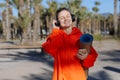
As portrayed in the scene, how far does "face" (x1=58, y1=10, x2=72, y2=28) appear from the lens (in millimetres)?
3553

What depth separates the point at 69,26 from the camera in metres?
3.56

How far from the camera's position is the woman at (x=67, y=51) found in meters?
3.46

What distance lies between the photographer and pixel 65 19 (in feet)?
11.7

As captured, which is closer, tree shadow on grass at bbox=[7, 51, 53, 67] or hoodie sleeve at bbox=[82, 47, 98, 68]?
hoodie sleeve at bbox=[82, 47, 98, 68]

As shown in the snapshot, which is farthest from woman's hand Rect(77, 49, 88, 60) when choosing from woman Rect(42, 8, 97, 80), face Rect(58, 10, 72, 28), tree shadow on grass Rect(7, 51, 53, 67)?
tree shadow on grass Rect(7, 51, 53, 67)

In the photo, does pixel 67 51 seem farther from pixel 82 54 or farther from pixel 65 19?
pixel 65 19

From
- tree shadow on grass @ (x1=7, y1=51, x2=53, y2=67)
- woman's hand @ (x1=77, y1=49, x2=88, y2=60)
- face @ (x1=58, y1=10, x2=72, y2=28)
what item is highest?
face @ (x1=58, y1=10, x2=72, y2=28)

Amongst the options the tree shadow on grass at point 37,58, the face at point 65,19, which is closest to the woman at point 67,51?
the face at point 65,19

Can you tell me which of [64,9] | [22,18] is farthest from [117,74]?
[22,18]

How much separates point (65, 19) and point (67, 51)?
31 cm

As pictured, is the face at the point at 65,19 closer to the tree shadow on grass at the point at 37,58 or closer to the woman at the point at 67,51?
the woman at the point at 67,51

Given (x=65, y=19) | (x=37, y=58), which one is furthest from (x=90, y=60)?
(x=37, y=58)

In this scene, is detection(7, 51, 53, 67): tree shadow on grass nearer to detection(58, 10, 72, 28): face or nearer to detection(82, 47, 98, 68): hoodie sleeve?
detection(58, 10, 72, 28): face

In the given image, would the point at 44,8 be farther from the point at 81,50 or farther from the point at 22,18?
the point at 81,50
